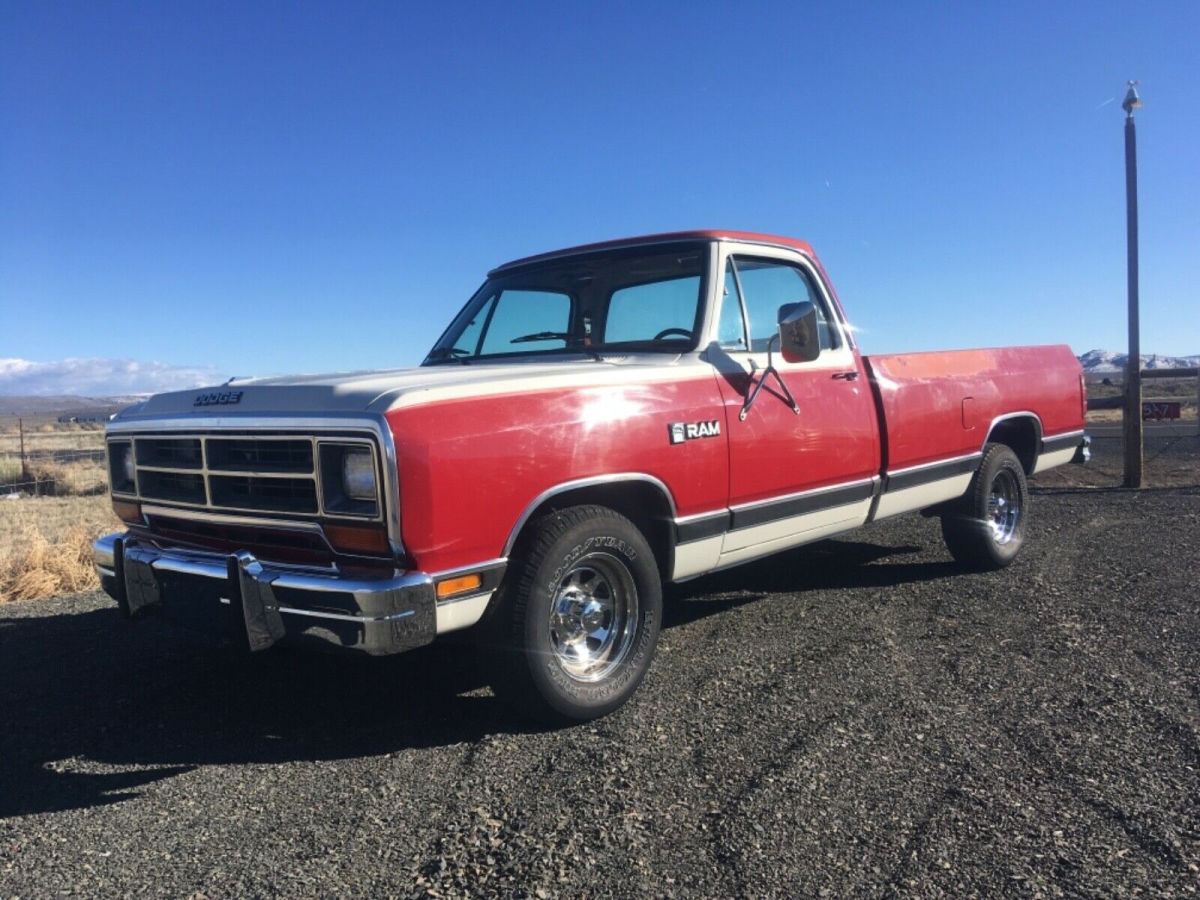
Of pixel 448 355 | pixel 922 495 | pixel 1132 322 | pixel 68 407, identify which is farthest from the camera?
pixel 68 407

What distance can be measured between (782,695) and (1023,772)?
1.07m

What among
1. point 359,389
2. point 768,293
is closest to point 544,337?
point 768,293

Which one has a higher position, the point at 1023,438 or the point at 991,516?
the point at 1023,438

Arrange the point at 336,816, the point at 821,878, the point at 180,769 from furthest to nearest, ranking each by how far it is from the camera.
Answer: the point at 180,769 < the point at 336,816 < the point at 821,878

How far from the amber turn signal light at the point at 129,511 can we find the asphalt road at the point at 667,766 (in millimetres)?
794

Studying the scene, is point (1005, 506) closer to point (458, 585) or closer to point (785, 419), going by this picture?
point (785, 419)

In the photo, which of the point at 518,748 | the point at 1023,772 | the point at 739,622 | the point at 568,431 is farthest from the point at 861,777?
the point at 739,622

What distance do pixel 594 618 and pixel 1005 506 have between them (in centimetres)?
405

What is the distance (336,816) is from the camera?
306 centimetres

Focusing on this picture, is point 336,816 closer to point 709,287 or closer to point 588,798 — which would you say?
point 588,798

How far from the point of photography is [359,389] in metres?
3.40

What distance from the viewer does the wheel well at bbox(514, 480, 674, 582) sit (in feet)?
12.6

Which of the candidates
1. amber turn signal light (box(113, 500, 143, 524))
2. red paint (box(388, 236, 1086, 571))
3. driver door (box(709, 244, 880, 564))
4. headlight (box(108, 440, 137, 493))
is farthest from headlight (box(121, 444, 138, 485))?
driver door (box(709, 244, 880, 564))

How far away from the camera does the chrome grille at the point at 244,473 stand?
11.0 ft
